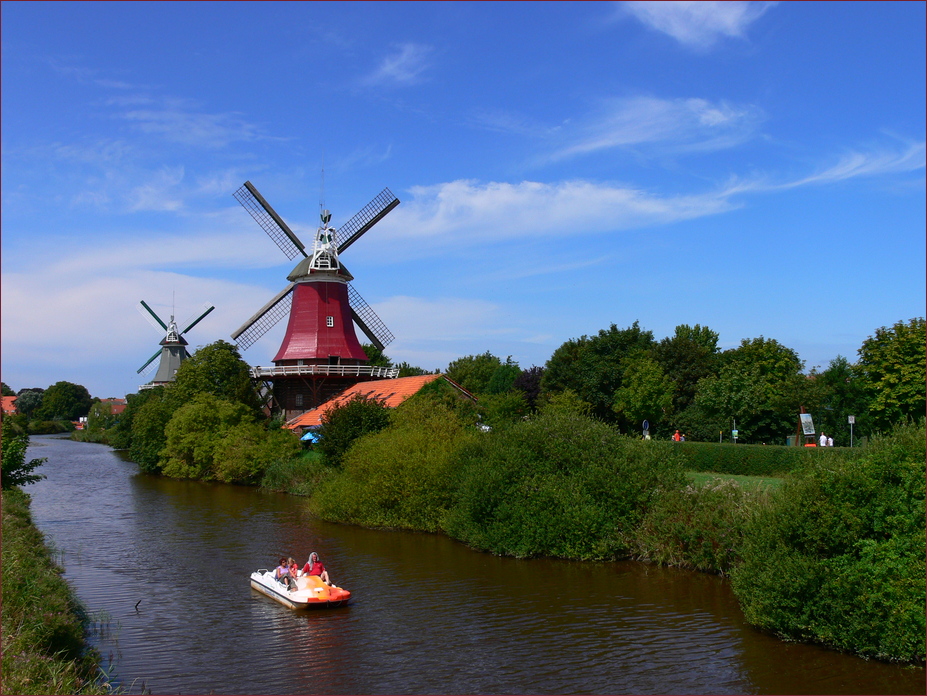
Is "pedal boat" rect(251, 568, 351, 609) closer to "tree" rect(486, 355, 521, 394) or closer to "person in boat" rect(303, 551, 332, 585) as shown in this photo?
"person in boat" rect(303, 551, 332, 585)

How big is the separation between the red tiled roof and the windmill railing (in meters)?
0.82

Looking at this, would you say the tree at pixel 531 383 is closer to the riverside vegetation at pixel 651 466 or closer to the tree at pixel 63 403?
the riverside vegetation at pixel 651 466

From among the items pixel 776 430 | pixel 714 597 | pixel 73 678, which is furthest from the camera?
pixel 776 430

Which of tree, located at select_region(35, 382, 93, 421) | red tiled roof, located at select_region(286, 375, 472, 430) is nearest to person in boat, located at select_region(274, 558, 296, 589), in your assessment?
red tiled roof, located at select_region(286, 375, 472, 430)

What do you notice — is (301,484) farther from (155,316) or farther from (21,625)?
(155,316)

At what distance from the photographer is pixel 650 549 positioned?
18156 mm

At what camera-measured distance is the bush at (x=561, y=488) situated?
1869cm

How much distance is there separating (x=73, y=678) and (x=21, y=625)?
1575mm

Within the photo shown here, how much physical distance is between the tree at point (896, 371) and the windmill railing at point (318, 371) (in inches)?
957

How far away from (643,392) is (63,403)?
332ft

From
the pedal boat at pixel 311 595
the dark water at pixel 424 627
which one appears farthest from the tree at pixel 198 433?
the pedal boat at pixel 311 595

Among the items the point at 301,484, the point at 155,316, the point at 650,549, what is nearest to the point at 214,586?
the point at 650,549

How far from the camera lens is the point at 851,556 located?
467 inches

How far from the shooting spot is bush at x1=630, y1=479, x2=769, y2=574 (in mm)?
16672
